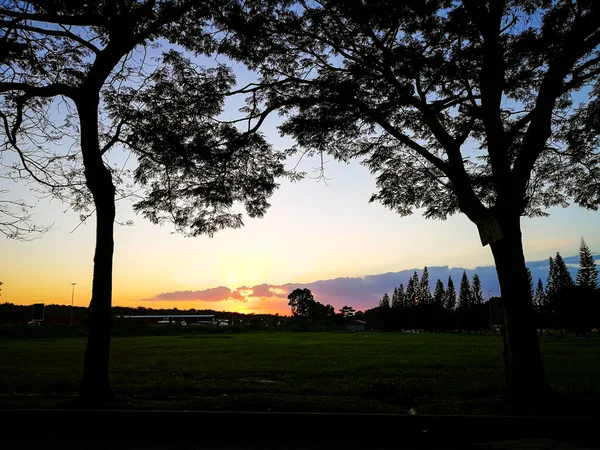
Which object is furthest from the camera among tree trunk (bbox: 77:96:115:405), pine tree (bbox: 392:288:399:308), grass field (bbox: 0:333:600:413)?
pine tree (bbox: 392:288:399:308)

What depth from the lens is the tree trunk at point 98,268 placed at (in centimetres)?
876

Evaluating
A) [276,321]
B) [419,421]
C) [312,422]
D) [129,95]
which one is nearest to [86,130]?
[129,95]

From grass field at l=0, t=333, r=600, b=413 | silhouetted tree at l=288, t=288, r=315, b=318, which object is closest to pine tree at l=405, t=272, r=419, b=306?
silhouetted tree at l=288, t=288, r=315, b=318

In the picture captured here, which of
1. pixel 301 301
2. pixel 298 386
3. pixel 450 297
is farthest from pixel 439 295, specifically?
pixel 298 386

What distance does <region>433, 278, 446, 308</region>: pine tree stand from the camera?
474 feet

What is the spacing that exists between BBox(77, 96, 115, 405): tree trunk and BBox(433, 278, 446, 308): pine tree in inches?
5647

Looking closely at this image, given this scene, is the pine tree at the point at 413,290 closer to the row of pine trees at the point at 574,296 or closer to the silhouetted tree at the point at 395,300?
the silhouetted tree at the point at 395,300

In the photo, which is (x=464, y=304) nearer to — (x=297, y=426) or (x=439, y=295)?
(x=439, y=295)

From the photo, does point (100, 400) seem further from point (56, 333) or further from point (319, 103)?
point (56, 333)

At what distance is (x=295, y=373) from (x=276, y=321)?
82208 millimetres

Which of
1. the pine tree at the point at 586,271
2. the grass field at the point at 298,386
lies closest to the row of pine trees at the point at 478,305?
the pine tree at the point at 586,271

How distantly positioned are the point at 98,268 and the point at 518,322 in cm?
818

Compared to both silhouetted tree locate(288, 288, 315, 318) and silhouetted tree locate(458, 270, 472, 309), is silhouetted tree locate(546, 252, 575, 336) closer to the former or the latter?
silhouetted tree locate(458, 270, 472, 309)

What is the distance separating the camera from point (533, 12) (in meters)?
9.95
